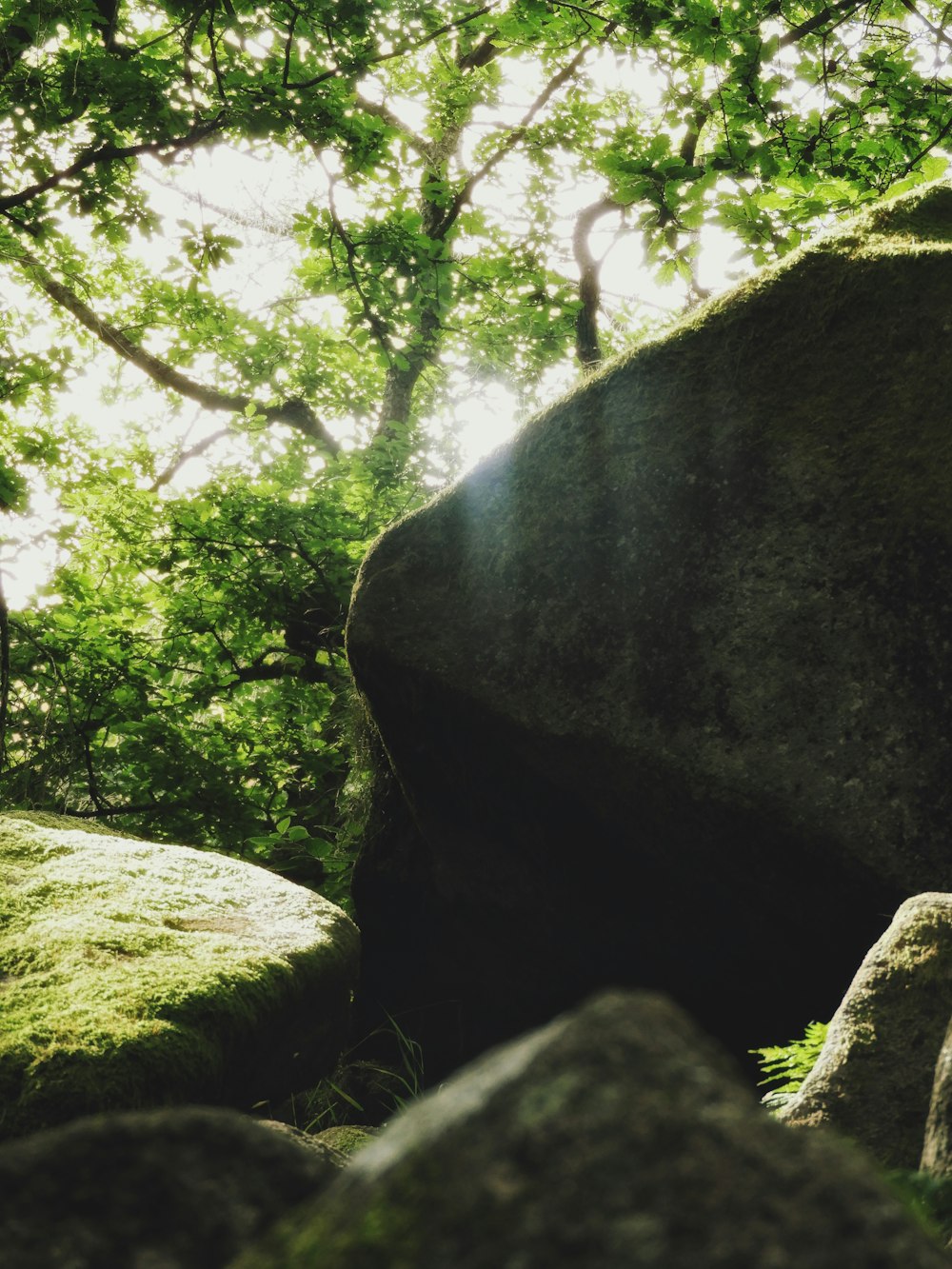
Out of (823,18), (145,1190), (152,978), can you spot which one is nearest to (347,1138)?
(152,978)

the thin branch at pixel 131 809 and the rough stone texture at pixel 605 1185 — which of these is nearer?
the rough stone texture at pixel 605 1185

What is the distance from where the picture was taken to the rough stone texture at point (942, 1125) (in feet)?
5.67

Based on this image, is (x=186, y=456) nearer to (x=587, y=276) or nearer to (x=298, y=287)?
(x=298, y=287)

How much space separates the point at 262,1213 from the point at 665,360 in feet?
14.1

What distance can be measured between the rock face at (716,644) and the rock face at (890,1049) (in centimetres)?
85

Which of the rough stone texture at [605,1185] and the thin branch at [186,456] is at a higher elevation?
the thin branch at [186,456]

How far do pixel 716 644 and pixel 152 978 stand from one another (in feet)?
9.12

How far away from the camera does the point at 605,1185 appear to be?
0.74m

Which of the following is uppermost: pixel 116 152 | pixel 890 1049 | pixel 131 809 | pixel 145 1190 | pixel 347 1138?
pixel 116 152

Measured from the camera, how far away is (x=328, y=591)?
8.88 meters

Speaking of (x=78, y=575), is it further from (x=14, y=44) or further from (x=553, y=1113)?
(x=553, y=1113)

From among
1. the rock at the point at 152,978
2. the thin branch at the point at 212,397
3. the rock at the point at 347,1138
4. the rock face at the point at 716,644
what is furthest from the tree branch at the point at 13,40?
the thin branch at the point at 212,397

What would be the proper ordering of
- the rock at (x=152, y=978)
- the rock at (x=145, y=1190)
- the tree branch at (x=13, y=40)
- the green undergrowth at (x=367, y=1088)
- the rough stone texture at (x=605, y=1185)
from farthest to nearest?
the green undergrowth at (x=367, y=1088), the tree branch at (x=13, y=40), the rock at (x=152, y=978), the rock at (x=145, y=1190), the rough stone texture at (x=605, y=1185)

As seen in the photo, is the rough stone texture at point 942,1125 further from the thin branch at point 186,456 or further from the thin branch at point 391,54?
the thin branch at point 186,456
